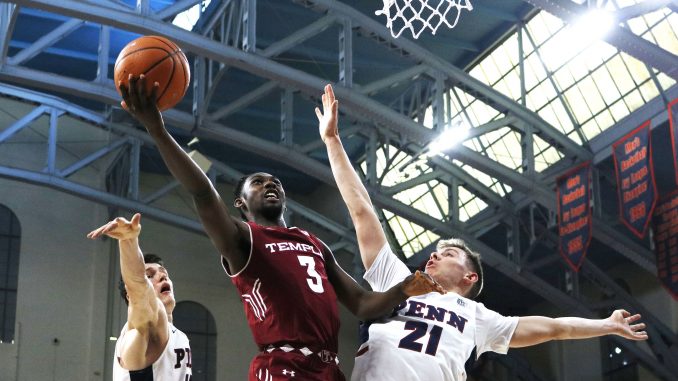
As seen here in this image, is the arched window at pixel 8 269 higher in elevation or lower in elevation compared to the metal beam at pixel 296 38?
lower

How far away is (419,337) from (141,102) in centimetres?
222

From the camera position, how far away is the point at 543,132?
2120 cm

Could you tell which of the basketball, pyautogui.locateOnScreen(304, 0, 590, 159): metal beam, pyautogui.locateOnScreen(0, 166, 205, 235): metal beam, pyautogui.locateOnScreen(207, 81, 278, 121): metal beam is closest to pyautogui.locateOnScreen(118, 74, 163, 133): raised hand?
the basketball

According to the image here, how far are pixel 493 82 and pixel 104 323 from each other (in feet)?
34.3

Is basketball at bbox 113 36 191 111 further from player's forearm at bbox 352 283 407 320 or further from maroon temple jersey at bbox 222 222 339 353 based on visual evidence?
player's forearm at bbox 352 283 407 320

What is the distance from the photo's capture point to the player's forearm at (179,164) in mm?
5141

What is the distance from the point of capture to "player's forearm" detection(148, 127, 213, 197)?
202 inches

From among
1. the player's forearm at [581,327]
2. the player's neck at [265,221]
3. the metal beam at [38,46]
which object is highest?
the metal beam at [38,46]

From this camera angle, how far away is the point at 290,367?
5551 millimetres

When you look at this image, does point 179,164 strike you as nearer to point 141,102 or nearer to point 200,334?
point 141,102

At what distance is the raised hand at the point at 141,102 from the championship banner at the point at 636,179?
13.5 meters

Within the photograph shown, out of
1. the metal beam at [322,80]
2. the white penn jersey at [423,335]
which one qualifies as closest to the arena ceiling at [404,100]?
the metal beam at [322,80]

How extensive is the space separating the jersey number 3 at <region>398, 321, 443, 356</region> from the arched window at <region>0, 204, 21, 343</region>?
773 inches

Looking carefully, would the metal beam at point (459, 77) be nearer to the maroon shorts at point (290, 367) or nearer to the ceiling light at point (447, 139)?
the ceiling light at point (447, 139)
